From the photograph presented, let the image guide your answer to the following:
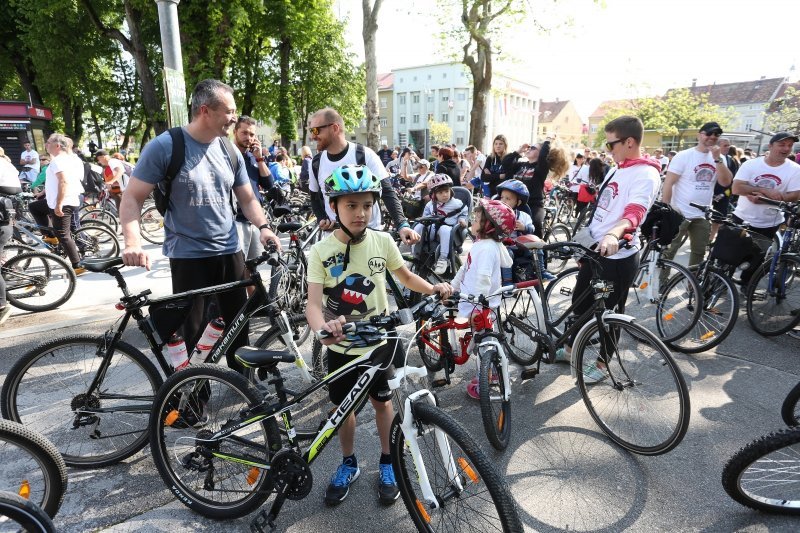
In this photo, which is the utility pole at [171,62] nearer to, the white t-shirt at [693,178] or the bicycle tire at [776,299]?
the white t-shirt at [693,178]

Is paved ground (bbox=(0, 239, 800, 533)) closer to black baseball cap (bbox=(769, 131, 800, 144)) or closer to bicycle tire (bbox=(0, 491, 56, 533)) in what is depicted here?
bicycle tire (bbox=(0, 491, 56, 533))

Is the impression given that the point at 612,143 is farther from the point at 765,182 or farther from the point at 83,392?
the point at 83,392

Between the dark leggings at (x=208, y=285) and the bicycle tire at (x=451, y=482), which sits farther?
the dark leggings at (x=208, y=285)

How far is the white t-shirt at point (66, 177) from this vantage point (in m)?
6.39

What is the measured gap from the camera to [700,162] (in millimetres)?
5363

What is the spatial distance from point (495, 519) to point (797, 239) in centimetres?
547

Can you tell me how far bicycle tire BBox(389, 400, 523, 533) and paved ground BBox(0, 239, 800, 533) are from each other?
Answer: 356 millimetres

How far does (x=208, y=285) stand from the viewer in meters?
3.10

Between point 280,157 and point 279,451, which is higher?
point 280,157

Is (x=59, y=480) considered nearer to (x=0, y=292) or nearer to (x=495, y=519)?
(x=495, y=519)

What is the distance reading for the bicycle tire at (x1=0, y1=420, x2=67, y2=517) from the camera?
1.97 meters

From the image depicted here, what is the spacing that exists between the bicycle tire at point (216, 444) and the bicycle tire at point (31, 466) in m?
0.42

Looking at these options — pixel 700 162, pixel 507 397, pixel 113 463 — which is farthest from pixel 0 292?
pixel 700 162

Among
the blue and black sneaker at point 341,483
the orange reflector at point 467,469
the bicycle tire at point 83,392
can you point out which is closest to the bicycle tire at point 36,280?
the bicycle tire at point 83,392
